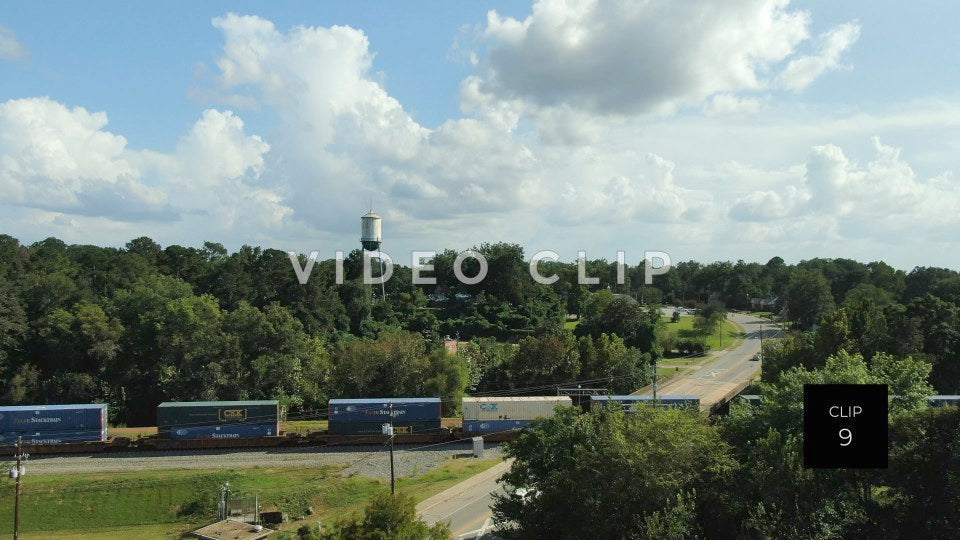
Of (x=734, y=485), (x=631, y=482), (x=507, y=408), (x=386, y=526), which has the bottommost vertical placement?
(x=507, y=408)

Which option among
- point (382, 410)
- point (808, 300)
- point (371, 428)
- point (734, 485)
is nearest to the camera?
point (734, 485)

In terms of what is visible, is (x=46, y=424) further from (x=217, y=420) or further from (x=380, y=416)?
(x=380, y=416)

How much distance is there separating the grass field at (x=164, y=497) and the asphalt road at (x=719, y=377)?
74.5ft

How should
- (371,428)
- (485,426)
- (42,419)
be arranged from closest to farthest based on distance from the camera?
(42,419) < (371,428) < (485,426)

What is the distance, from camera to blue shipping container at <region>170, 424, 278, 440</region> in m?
37.2

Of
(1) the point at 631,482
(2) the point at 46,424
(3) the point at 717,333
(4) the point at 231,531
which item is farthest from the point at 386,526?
(3) the point at 717,333

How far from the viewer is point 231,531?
26.2 metres

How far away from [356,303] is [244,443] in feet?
106

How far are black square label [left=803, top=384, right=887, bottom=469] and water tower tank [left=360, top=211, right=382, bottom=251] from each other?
5966 cm

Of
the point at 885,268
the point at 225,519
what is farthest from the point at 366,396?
the point at 885,268

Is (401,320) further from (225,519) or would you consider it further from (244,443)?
(225,519)

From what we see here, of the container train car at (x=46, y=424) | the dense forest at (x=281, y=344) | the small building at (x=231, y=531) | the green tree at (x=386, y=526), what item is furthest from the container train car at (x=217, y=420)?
the green tree at (x=386, y=526)

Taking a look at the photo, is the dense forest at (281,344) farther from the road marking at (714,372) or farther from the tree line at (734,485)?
the tree line at (734,485)

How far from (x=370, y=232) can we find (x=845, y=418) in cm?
6079
